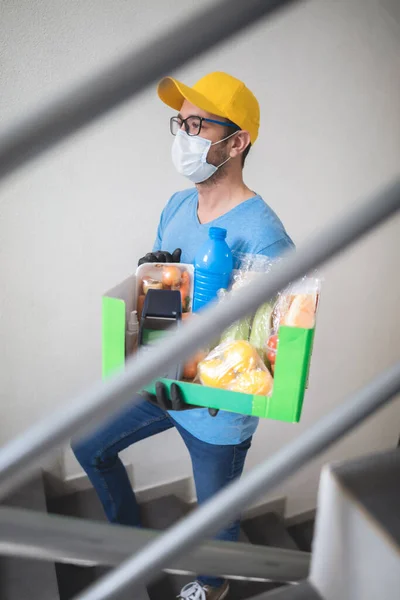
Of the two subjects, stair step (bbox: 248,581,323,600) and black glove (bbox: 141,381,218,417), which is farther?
black glove (bbox: 141,381,218,417)

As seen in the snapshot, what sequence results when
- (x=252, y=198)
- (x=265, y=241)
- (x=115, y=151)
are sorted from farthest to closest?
1. (x=115, y=151)
2. (x=252, y=198)
3. (x=265, y=241)

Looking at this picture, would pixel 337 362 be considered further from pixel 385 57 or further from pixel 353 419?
pixel 353 419

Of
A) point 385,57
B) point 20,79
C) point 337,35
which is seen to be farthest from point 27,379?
point 385,57

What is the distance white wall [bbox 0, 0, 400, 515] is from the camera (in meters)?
1.48

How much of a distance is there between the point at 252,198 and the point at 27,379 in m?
1.09

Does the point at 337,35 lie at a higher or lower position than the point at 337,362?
higher

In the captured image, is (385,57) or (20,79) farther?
(385,57)

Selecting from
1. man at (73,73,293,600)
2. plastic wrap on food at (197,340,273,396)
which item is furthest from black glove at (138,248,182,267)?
plastic wrap on food at (197,340,273,396)

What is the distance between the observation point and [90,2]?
1.45m

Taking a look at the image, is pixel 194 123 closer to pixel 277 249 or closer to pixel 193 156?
pixel 193 156

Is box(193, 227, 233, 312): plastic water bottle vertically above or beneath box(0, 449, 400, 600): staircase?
above

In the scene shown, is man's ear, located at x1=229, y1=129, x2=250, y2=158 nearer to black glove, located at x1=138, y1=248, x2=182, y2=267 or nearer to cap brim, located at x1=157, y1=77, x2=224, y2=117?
cap brim, located at x1=157, y1=77, x2=224, y2=117

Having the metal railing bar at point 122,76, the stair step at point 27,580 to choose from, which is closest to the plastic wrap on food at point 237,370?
the metal railing bar at point 122,76

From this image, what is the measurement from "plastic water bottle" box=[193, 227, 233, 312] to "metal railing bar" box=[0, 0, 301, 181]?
0.80 metres
